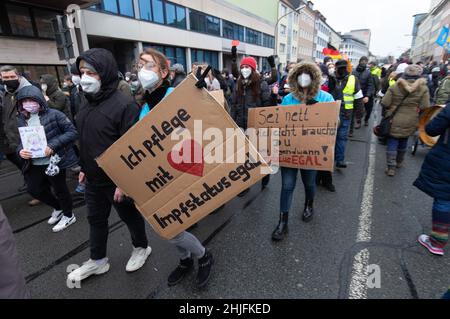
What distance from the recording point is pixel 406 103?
433 cm

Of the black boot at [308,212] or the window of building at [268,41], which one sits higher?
the window of building at [268,41]

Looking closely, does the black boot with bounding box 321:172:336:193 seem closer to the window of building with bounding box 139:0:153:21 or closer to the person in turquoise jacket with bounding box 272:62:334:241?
the person in turquoise jacket with bounding box 272:62:334:241

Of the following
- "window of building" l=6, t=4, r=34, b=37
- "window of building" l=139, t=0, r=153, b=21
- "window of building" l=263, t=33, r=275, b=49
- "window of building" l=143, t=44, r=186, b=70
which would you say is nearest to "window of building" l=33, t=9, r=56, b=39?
"window of building" l=6, t=4, r=34, b=37

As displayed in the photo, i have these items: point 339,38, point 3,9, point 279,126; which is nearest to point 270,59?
point 279,126

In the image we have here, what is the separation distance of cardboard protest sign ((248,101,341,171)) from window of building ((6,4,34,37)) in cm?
1278

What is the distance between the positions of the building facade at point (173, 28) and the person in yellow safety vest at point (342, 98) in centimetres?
1247

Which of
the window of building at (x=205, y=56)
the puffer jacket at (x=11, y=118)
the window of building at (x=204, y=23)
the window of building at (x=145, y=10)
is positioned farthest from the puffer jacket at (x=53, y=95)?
the window of building at (x=204, y=23)

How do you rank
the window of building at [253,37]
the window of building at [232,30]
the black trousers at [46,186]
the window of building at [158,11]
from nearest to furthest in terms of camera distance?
the black trousers at [46,186] < the window of building at [158,11] < the window of building at [232,30] < the window of building at [253,37]

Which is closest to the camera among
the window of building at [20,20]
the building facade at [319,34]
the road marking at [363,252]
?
the road marking at [363,252]

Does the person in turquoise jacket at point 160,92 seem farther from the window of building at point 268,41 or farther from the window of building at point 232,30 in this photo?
the window of building at point 268,41

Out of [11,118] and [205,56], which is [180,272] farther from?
[205,56]

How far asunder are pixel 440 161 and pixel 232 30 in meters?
29.7

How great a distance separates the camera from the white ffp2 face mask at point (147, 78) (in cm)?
193

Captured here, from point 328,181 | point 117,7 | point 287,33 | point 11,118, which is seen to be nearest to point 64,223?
point 11,118
